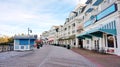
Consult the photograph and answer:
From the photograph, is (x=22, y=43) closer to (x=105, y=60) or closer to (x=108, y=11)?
(x=108, y=11)

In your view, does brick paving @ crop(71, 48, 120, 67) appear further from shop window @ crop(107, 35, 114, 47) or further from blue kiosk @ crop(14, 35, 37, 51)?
blue kiosk @ crop(14, 35, 37, 51)

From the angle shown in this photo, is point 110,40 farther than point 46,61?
Yes

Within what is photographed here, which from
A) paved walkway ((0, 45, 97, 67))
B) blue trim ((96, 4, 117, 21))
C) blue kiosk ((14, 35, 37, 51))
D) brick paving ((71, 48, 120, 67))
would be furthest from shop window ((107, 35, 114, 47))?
blue kiosk ((14, 35, 37, 51))

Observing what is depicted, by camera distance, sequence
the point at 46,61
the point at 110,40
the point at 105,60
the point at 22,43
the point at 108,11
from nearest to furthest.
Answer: the point at 46,61 < the point at 105,60 < the point at 108,11 < the point at 110,40 < the point at 22,43

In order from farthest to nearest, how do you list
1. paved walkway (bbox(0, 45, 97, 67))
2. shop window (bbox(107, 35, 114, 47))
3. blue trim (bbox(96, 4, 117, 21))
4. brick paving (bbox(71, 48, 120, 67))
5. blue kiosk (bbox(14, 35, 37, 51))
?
blue kiosk (bbox(14, 35, 37, 51)) → shop window (bbox(107, 35, 114, 47)) → blue trim (bbox(96, 4, 117, 21)) → brick paving (bbox(71, 48, 120, 67)) → paved walkway (bbox(0, 45, 97, 67))

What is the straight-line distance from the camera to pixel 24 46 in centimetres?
4016

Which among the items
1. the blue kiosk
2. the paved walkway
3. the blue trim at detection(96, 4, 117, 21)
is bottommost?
the paved walkway

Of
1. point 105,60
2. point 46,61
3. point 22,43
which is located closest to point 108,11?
point 105,60

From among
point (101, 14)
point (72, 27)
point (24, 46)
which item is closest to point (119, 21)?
point (101, 14)

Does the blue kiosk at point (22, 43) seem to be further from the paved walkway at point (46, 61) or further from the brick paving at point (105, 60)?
the brick paving at point (105, 60)

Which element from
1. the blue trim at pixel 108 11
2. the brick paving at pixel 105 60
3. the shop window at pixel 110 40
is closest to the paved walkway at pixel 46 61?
the brick paving at pixel 105 60

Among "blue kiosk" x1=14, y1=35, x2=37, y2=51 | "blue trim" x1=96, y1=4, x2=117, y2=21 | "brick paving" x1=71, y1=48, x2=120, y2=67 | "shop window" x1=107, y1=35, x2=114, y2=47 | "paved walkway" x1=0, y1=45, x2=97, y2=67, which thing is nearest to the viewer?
"paved walkway" x1=0, y1=45, x2=97, y2=67

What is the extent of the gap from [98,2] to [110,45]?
28.0ft

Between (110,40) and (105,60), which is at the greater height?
(110,40)
